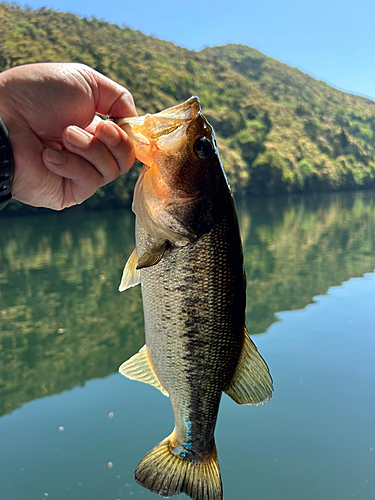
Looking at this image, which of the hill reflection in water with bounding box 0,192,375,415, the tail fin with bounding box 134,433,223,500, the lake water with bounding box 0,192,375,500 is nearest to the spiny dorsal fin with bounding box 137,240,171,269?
the tail fin with bounding box 134,433,223,500

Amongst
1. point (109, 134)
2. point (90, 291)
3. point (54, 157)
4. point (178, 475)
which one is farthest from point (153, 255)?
point (90, 291)

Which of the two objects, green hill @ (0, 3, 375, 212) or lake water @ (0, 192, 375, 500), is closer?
lake water @ (0, 192, 375, 500)

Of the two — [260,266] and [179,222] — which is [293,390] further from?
[260,266]

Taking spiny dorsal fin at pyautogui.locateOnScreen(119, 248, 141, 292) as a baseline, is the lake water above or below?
below

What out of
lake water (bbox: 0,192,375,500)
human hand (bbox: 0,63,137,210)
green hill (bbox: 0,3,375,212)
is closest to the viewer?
human hand (bbox: 0,63,137,210)

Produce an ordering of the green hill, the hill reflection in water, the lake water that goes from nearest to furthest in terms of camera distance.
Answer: the lake water
the hill reflection in water
the green hill

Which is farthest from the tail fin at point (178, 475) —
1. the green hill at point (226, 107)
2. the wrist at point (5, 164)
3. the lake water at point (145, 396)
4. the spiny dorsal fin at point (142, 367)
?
the green hill at point (226, 107)

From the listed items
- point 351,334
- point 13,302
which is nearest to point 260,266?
point 351,334

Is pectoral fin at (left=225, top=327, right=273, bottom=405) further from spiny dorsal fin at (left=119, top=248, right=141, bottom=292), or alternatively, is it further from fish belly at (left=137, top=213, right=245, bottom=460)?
spiny dorsal fin at (left=119, top=248, right=141, bottom=292)
